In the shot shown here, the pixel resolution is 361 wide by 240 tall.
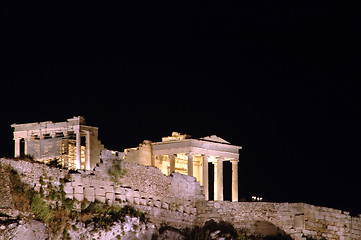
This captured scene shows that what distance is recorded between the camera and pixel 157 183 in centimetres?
4972

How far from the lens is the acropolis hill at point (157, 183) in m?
43.8

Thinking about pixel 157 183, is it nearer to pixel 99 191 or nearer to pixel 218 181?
pixel 99 191

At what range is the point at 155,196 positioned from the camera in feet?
161

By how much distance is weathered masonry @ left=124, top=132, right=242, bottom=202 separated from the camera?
66625 mm

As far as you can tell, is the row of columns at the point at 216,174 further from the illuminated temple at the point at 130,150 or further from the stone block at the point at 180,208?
the stone block at the point at 180,208

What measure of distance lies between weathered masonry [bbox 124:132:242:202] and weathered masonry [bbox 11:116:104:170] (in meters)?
5.54

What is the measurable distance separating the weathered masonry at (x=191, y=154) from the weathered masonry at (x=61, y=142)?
5.54m

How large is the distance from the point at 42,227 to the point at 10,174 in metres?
3.31

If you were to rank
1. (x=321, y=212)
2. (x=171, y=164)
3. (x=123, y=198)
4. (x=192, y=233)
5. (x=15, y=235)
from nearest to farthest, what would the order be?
(x=15, y=235), (x=123, y=198), (x=192, y=233), (x=321, y=212), (x=171, y=164)

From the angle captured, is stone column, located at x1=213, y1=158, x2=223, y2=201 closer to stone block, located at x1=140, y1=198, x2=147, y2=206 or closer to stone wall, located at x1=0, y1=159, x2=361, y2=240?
stone wall, located at x1=0, y1=159, x2=361, y2=240

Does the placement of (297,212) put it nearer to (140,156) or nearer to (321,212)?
(321,212)

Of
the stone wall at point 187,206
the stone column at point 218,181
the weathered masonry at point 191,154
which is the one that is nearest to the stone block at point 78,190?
the stone wall at point 187,206

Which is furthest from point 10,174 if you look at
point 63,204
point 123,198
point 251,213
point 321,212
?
point 321,212

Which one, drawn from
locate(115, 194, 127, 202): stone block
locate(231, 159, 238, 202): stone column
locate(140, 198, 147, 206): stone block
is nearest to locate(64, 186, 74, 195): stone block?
locate(115, 194, 127, 202): stone block
